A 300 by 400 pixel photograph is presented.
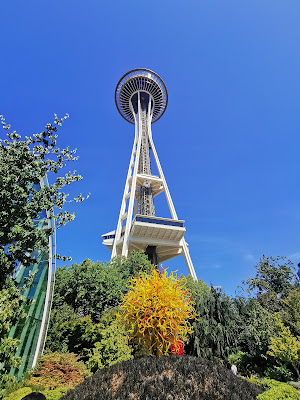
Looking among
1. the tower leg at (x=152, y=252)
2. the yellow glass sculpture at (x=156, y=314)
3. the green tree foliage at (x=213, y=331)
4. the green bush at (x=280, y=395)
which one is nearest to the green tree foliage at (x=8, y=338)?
the yellow glass sculpture at (x=156, y=314)

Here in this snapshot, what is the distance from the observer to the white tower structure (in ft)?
130

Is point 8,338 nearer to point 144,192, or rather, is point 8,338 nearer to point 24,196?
point 24,196

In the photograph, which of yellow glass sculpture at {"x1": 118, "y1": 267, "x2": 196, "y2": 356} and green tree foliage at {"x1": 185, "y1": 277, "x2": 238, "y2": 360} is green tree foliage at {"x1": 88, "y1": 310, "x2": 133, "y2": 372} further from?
green tree foliage at {"x1": 185, "y1": 277, "x2": 238, "y2": 360}

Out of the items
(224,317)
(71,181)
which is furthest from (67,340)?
(71,181)

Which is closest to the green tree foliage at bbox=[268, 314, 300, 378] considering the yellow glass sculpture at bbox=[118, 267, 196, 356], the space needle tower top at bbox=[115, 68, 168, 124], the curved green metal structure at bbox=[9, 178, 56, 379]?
the yellow glass sculpture at bbox=[118, 267, 196, 356]

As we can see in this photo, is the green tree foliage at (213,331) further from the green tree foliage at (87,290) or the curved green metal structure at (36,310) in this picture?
the curved green metal structure at (36,310)

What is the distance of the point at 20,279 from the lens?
44.6 ft

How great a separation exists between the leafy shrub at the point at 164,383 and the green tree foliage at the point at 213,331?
411 inches

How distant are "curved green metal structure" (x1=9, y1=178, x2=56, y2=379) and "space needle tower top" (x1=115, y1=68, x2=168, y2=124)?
53.6 m

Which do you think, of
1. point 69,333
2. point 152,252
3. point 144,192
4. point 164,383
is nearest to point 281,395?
point 164,383

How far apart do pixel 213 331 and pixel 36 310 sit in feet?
43.6

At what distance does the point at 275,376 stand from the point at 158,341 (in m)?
8.41

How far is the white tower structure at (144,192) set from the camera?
3962cm

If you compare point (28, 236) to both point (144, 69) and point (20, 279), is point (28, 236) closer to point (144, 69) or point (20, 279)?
point (20, 279)
